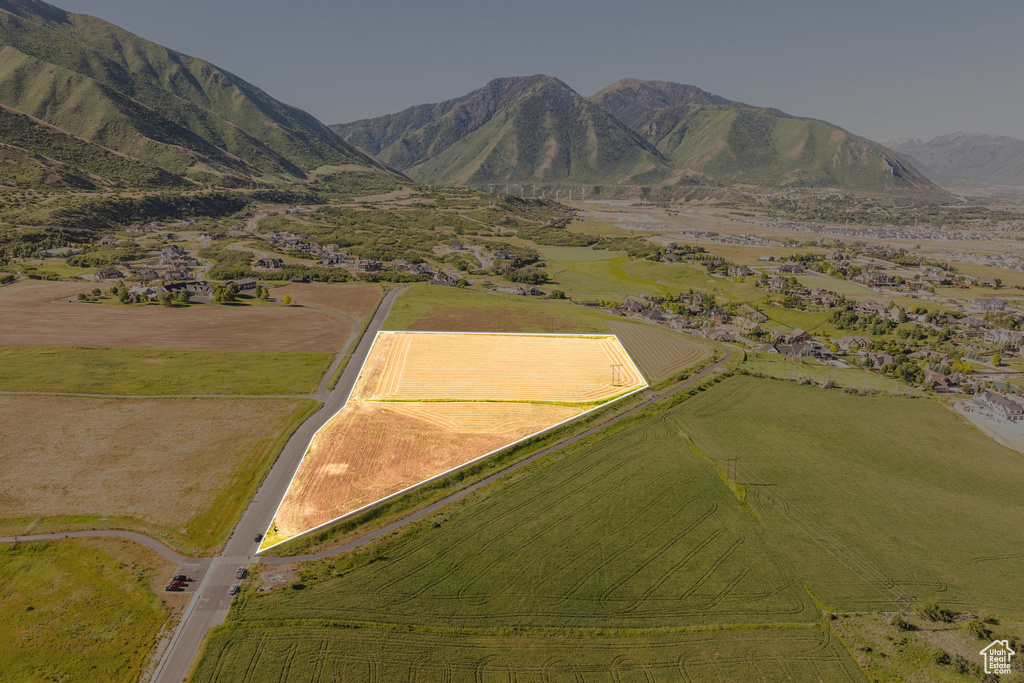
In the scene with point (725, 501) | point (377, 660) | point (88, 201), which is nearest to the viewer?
point (377, 660)

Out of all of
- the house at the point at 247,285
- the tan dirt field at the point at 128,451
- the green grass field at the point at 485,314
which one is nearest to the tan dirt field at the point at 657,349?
the green grass field at the point at 485,314

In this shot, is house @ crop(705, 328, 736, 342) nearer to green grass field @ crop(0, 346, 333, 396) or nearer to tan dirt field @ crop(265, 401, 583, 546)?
tan dirt field @ crop(265, 401, 583, 546)

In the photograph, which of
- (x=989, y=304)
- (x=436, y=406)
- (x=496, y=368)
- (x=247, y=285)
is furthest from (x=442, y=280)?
(x=989, y=304)

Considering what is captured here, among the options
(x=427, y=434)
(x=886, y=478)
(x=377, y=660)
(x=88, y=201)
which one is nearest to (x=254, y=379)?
(x=427, y=434)

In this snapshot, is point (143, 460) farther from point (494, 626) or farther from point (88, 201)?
point (88, 201)

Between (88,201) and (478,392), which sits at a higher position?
(88,201)

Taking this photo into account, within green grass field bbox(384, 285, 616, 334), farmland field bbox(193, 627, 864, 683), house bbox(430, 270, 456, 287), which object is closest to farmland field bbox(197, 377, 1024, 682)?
farmland field bbox(193, 627, 864, 683)

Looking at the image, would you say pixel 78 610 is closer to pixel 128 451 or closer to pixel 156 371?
pixel 128 451
